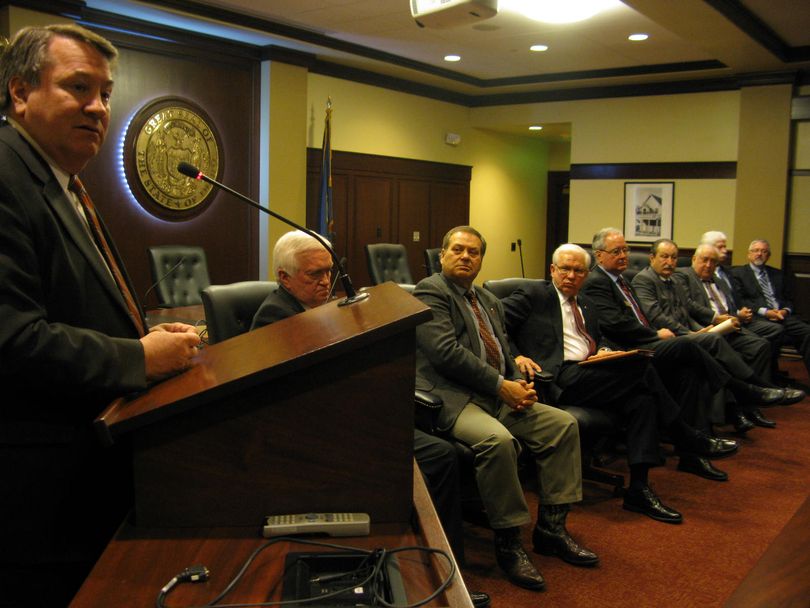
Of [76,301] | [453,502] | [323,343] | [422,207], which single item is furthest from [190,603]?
[422,207]

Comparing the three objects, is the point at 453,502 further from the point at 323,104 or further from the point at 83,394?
the point at 323,104

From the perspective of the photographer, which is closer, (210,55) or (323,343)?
(323,343)

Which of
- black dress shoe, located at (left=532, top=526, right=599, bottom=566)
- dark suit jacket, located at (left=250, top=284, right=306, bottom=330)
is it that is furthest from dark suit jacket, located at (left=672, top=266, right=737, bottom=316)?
dark suit jacket, located at (left=250, top=284, right=306, bottom=330)

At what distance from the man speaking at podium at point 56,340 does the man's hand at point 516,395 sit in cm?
187

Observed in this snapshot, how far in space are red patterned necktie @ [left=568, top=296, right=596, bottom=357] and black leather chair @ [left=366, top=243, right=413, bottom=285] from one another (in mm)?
→ 2876

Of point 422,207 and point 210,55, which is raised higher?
point 210,55

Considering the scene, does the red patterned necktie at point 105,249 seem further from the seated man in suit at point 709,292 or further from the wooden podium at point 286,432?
the seated man in suit at point 709,292

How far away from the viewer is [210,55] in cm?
679

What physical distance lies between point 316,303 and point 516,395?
2.86 feet

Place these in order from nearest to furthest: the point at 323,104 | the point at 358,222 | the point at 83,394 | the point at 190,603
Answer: the point at 190,603 < the point at 83,394 < the point at 323,104 < the point at 358,222

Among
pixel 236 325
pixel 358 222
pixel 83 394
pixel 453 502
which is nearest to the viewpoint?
pixel 83 394

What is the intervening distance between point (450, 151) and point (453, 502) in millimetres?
7457

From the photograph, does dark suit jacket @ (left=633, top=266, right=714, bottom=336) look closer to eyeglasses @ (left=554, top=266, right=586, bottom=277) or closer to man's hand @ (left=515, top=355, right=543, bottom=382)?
eyeglasses @ (left=554, top=266, right=586, bottom=277)

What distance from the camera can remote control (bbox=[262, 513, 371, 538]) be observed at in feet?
3.52
